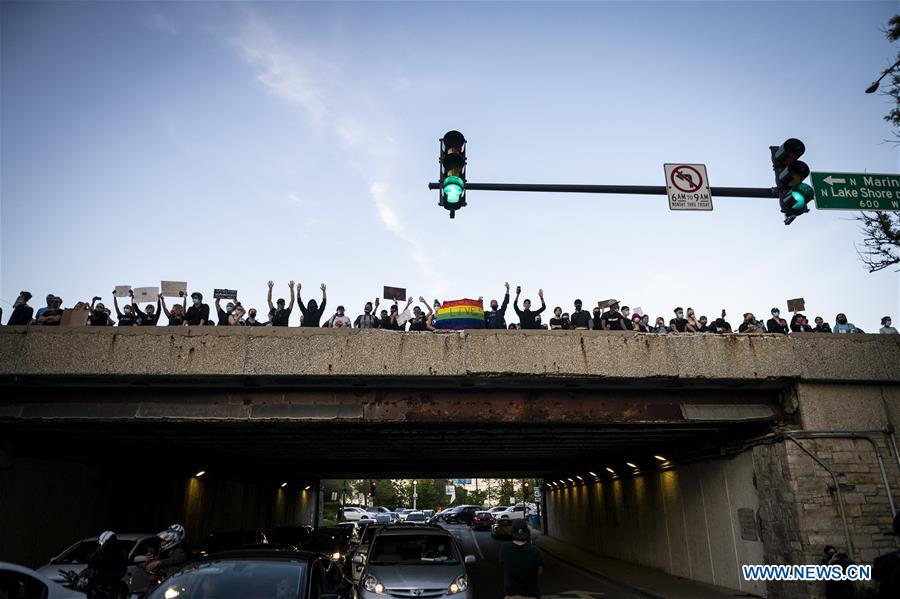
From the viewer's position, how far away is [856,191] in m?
8.38

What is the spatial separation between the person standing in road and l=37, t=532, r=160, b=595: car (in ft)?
22.3

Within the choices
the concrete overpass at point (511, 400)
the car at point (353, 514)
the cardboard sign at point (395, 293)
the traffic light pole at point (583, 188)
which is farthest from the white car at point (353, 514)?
the traffic light pole at point (583, 188)

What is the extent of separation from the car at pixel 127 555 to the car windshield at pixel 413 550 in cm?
405

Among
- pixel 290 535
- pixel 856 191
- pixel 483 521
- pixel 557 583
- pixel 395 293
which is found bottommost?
pixel 483 521

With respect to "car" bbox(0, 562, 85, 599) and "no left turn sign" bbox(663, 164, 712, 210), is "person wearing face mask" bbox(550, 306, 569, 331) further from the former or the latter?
"car" bbox(0, 562, 85, 599)

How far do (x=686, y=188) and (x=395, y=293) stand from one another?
771cm

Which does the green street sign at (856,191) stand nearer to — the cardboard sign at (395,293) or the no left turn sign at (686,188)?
the no left turn sign at (686,188)

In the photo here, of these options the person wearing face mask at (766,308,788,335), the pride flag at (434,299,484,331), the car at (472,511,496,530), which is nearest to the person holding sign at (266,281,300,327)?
the pride flag at (434,299,484,331)

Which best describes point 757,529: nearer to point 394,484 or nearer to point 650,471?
point 650,471

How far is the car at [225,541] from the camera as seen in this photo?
48.7 ft

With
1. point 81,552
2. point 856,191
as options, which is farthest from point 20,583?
point 856,191

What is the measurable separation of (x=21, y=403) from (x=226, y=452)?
8.22 m

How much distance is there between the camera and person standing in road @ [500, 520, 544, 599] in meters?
6.65

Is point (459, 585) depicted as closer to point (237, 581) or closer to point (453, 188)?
point (237, 581)
